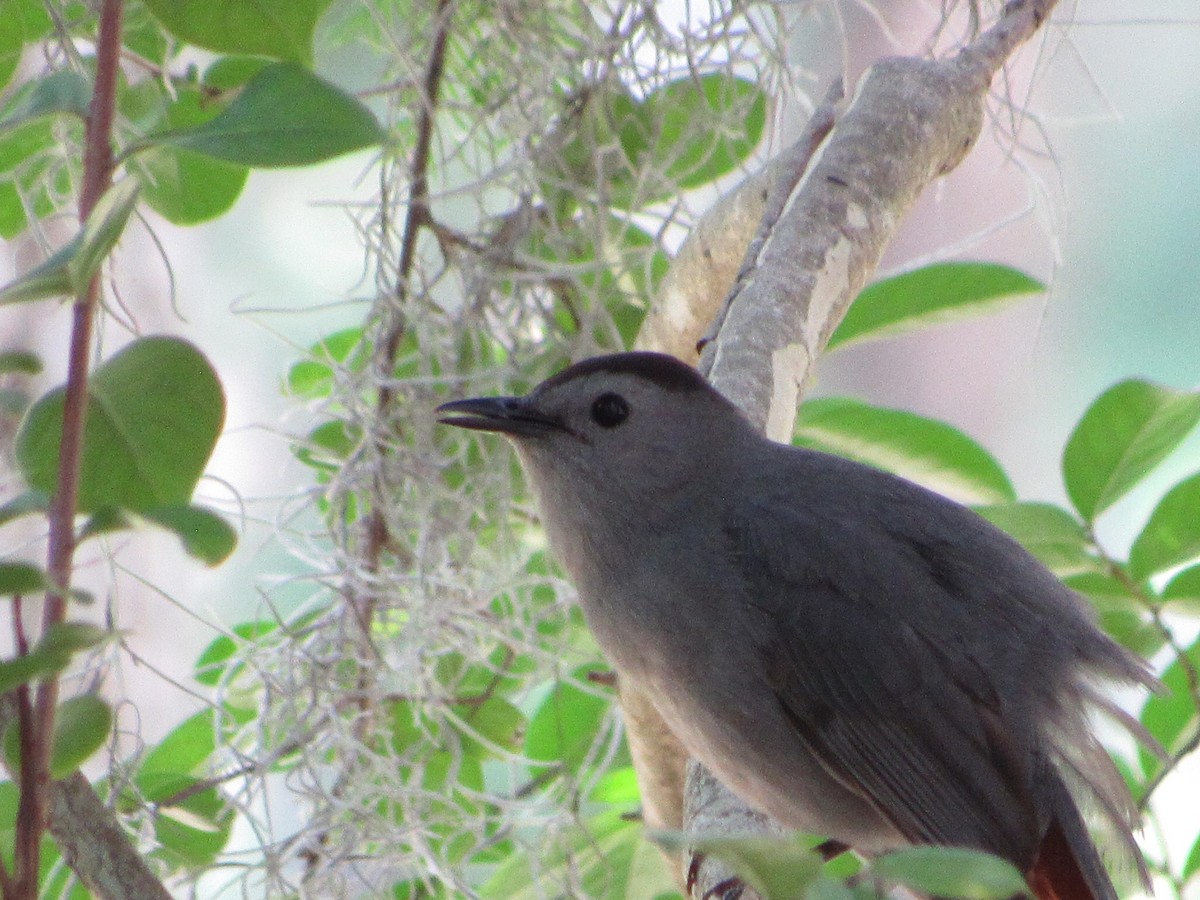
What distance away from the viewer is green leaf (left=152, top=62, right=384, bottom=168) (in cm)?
93

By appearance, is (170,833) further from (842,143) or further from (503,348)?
(842,143)

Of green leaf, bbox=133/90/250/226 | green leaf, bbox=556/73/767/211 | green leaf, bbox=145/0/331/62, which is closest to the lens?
green leaf, bbox=145/0/331/62

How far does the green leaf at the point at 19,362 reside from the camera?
896 millimetres

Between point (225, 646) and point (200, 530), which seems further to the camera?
point (225, 646)

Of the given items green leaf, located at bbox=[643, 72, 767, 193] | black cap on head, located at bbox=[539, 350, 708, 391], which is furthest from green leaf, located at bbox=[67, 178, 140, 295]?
green leaf, located at bbox=[643, 72, 767, 193]

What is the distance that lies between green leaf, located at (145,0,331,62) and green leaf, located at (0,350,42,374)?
0.37m

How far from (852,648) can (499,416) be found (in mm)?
592

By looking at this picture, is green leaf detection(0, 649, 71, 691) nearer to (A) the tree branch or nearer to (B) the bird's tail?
(B) the bird's tail

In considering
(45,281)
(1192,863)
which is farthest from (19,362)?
(1192,863)

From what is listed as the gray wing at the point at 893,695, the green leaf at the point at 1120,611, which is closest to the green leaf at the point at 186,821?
the gray wing at the point at 893,695

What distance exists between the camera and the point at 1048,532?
2.15 metres

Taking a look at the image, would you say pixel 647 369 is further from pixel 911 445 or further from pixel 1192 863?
pixel 1192 863

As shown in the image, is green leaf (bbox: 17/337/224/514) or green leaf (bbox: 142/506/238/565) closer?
green leaf (bbox: 142/506/238/565)

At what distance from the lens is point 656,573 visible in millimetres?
1818
